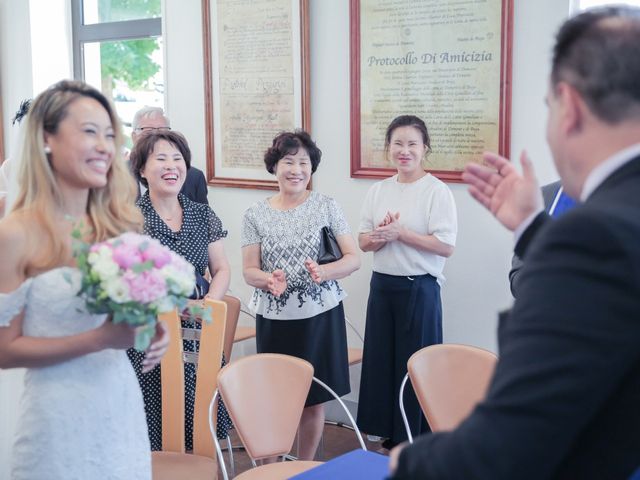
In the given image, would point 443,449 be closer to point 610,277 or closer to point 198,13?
point 610,277

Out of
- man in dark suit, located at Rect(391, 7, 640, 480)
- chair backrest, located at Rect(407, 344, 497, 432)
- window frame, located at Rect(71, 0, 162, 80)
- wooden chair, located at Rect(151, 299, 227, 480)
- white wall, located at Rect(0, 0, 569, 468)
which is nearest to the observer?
man in dark suit, located at Rect(391, 7, 640, 480)

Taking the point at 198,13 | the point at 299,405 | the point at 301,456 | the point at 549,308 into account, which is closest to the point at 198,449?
the point at 299,405

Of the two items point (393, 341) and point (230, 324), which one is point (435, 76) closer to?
point (393, 341)

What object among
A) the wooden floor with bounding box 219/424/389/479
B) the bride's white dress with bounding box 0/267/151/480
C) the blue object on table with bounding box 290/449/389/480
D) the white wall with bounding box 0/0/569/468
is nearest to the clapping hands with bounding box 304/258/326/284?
the white wall with bounding box 0/0/569/468

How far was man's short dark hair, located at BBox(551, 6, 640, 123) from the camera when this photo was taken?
963mm

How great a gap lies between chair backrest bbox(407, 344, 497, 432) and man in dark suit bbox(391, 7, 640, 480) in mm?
1619

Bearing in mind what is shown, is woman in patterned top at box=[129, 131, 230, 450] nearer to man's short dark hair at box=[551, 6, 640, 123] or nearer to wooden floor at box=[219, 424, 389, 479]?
wooden floor at box=[219, 424, 389, 479]

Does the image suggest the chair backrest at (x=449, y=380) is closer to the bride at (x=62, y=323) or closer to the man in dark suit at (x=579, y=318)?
the bride at (x=62, y=323)

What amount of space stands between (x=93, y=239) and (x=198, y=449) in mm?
1135

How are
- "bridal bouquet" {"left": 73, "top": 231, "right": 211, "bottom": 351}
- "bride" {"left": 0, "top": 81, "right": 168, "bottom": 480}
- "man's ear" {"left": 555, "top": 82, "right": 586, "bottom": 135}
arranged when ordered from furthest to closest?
"bride" {"left": 0, "top": 81, "right": 168, "bottom": 480}, "bridal bouquet" {"left": 73, "top": 231, "right": 211, "bottom": 351}, "man's ear" {"left": 555, "top": 82, "right": 586, "bottom": 135}

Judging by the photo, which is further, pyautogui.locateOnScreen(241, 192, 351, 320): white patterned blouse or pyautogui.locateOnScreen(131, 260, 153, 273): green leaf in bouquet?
pyautogui.locateOnScreen(241, 192, 351, 320): white patterned blouse

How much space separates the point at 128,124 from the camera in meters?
5.91

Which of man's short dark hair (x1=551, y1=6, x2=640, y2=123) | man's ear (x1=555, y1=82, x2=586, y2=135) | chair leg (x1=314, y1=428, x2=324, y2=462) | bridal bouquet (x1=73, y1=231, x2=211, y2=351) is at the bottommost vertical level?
chair leg (x1=314, y1=428, x2=324, y2=462)

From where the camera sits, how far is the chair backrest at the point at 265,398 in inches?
104
